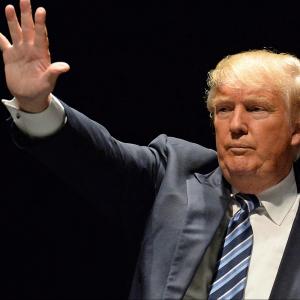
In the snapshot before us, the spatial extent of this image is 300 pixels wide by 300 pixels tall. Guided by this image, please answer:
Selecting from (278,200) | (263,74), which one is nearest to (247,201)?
(278,200)

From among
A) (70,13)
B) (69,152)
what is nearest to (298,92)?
(69,152)

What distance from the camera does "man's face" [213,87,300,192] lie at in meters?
1.70

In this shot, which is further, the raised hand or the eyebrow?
the eyebrow

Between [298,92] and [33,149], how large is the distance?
0.62 meters

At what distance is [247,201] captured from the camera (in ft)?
5.70

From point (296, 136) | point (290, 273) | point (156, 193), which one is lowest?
point (290, 273)

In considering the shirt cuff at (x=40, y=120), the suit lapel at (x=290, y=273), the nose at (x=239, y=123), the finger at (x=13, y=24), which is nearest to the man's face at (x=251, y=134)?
the nose at (x=239, y=123)

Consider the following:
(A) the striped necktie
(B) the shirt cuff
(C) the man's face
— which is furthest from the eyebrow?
(B) the shirt cuff

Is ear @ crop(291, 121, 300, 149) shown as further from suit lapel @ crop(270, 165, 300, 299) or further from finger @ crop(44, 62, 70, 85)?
finger @ crop(44, 62, 70, 85)

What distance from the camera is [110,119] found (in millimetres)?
2223

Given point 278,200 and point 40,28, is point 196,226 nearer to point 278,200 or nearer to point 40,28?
point 278,200

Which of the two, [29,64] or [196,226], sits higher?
[29,64]

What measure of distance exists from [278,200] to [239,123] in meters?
0.20

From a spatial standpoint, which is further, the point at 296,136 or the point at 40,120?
the point at 296,136
